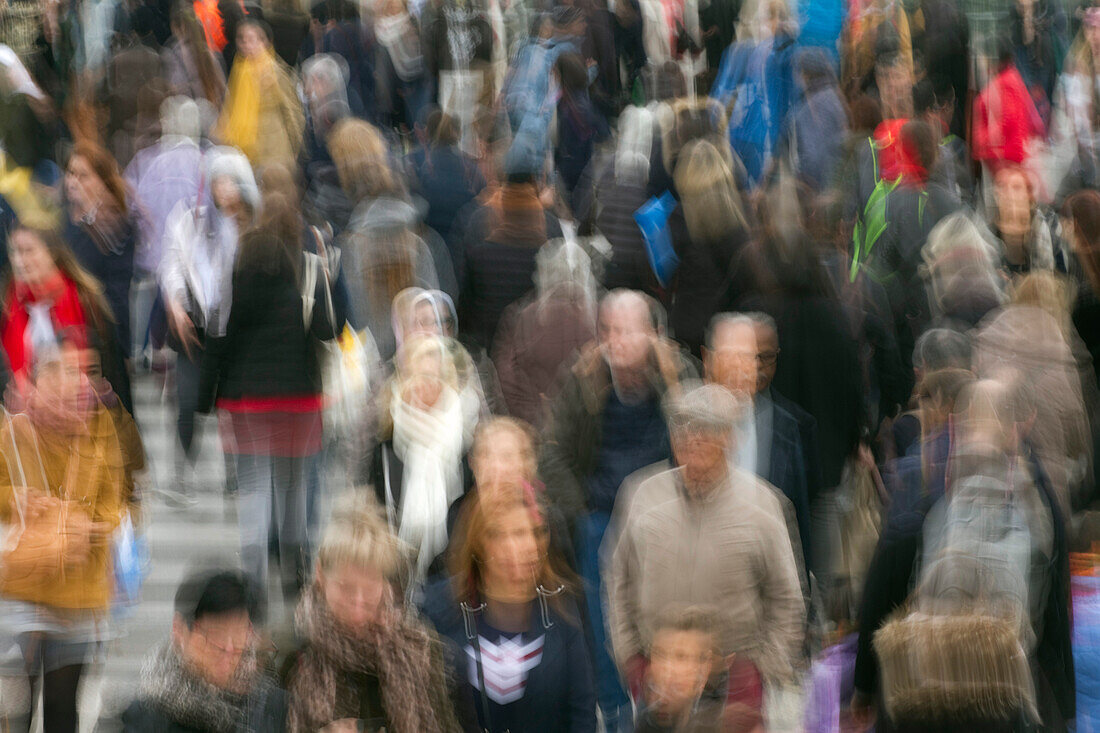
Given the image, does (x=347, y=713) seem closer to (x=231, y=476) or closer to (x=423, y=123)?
(x=231, y=476)

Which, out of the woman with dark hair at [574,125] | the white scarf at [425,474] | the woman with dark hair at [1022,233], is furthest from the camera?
the woman with dark hair at [574,125]

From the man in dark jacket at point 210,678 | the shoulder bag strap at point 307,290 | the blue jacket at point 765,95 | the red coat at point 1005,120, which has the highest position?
the man in dark jacket at point 210,678

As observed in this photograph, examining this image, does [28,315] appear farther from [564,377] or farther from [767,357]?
[767,357]

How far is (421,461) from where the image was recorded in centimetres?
725

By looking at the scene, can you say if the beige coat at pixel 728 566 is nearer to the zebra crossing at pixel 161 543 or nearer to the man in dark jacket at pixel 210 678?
the man in dark jacket at pixel 210 678

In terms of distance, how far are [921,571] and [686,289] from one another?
Answer: 11.4 ft

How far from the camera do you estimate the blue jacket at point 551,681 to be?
561cm

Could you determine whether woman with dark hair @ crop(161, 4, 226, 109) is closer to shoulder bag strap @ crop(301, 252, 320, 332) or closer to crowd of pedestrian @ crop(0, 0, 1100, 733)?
crowd of pedestrian @ crop(0, 0, 1100, 733)

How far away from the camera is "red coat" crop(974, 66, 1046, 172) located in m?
12.9

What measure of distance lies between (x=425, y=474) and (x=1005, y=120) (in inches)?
279

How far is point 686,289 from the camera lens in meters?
9.32

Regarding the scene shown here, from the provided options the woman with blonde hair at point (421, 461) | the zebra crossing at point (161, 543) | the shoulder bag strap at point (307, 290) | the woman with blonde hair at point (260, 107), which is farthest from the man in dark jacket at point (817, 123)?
the woman with blonde hair at point (421, 461)

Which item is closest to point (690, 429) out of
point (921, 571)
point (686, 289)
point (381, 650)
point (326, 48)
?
point (921, 571)

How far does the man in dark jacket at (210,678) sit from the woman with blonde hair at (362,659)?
0.12 m
